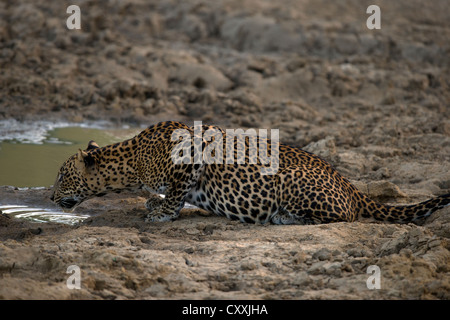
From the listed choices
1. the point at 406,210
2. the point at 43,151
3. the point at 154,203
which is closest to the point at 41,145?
the point at 43,151

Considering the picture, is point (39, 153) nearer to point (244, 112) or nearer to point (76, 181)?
point (76, 181)

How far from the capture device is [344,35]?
59.5ft

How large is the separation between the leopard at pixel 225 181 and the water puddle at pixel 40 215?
1.02ft

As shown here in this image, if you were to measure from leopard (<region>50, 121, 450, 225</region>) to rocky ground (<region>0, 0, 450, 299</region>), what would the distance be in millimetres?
241

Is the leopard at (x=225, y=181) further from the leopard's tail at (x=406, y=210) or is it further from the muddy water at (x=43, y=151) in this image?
the muddy water at (x=43, y=151)


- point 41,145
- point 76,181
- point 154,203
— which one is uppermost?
point 41,145

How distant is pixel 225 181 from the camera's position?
24.3 ft

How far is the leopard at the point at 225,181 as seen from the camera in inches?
286

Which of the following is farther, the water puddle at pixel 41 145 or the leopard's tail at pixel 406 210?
the water puddle at pixel 41 145

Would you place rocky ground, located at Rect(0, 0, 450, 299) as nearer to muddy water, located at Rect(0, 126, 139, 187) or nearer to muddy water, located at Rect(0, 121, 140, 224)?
muddy water, located at Rect(0, 121, 140, 224)

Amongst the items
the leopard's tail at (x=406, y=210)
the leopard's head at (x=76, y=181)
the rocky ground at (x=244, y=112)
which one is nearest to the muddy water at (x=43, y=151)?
the rocky ground at (x=244, y=112)

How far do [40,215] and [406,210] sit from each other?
14.7 feet

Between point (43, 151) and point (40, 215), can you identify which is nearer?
point (40, 215)
